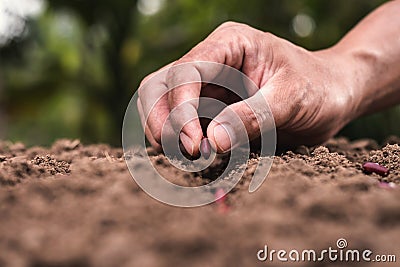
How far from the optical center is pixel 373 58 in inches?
54.1

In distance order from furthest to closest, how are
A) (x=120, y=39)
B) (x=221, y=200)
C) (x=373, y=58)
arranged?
(x=120, y=39) < (x=373, y=58) < (x=221, y=200)

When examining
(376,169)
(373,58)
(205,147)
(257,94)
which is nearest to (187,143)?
(205,147)

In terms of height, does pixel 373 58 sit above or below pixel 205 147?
above

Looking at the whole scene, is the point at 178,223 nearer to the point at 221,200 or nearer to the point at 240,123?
the point at 221,200

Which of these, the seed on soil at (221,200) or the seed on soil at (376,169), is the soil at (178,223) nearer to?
the seed on soil at (221,200)

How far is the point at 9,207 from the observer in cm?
58

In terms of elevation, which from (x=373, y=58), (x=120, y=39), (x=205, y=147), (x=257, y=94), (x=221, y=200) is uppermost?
(x=120, y=39)

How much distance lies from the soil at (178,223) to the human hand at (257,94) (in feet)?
0.71

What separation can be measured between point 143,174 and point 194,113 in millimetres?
208

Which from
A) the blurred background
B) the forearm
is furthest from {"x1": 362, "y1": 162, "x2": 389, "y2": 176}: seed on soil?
the blurred background

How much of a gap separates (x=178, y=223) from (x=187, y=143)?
39 centimetres

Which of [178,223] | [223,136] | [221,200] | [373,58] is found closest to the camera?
[178,223]

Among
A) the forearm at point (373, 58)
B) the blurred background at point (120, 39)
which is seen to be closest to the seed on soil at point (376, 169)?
the forearm at point (373, 58)

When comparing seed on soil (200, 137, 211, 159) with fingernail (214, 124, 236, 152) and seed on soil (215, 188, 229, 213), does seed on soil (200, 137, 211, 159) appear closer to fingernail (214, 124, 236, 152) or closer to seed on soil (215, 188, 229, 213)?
fingernail (214, 124, 236, 152)
